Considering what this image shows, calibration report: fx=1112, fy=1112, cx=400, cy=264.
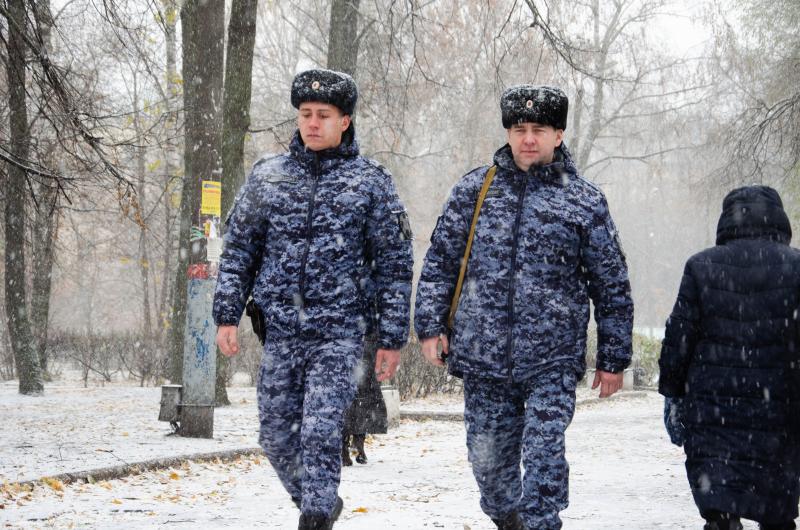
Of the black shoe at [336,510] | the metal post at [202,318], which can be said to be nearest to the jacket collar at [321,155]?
the black shoe at [336,510]

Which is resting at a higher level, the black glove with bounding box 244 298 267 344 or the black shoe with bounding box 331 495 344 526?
the black glove with bounding box 244 298 267 344

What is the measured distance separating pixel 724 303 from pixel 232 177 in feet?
30.8

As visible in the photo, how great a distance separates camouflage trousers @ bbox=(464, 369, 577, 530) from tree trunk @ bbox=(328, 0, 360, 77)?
11512 millimetres

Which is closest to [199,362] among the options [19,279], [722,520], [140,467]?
[140,467]

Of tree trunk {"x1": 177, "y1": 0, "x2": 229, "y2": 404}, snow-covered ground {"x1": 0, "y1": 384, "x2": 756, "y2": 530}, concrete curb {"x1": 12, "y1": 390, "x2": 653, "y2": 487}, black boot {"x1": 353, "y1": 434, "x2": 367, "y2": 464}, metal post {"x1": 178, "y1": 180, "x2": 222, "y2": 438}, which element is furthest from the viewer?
tree trunk {"x1": 177, "y1": 0, "x2": 229, "y2": 404}

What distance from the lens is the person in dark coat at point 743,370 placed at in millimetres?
4707

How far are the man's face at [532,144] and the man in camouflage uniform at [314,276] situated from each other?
580 mm

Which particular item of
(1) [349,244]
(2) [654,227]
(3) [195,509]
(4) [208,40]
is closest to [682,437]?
(1) [349,244]

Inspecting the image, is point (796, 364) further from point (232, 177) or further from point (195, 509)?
point (232, 177)

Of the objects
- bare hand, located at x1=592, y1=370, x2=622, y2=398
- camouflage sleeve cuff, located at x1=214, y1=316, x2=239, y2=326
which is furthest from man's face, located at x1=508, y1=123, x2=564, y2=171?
camouflage sleeve cuff, located at x1=214, y1=316, x2=239, y2=326

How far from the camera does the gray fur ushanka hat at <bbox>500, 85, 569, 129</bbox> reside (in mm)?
4785

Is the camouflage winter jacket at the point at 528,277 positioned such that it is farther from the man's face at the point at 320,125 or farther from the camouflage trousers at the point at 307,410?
the man's face at the point at 320,125

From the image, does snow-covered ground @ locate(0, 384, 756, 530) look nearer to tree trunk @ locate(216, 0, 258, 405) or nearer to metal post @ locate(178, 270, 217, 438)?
metal post @ locate(178, 270, 217, 438)

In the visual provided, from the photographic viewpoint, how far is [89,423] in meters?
13.0
